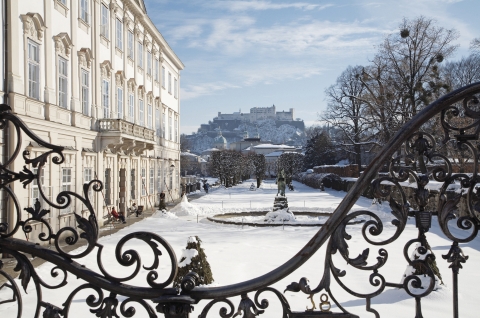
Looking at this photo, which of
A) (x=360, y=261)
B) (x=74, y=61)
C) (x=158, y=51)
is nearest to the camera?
(x=360, y=261)

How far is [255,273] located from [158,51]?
78.8ft

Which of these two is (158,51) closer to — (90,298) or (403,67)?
(403,67)

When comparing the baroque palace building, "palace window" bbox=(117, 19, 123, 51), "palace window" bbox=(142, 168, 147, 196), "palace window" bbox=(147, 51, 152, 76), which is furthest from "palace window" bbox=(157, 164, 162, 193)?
"palace window" bbox=(117, 19, 123, 51)

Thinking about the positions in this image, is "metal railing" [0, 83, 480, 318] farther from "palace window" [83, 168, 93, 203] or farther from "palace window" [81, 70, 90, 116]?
"palace window" [81, 70, 90, 116]

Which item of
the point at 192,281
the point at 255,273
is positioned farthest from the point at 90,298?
the point at 255,273

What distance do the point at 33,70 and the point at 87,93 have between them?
15.1 ft

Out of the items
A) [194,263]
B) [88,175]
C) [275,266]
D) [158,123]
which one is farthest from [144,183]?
[194,263]

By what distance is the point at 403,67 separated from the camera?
2523cm

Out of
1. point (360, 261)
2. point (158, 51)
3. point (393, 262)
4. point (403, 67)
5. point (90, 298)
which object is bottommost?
point (393, 262)

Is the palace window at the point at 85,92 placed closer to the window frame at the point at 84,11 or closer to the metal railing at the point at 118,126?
the metal railing at the point at 118,126

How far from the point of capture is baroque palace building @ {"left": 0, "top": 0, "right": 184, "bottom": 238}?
494 inches

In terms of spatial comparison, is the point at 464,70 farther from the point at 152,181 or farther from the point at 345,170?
the point at 152,181

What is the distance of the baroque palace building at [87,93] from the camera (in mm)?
12541

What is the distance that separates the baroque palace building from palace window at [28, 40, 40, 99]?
30 millimetres
